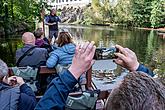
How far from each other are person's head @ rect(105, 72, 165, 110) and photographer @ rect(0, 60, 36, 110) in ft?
3.83

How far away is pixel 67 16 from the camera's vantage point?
57.7 metres

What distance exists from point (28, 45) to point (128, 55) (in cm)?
274

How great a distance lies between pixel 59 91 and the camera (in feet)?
4.46

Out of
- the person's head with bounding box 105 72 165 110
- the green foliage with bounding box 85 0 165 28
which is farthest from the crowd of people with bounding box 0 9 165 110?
the green foliage with bounding box 85 0 165 28

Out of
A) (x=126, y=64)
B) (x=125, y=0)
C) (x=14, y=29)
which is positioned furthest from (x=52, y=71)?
(x=125, y=0)

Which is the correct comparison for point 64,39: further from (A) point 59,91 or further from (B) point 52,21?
(B) point 52,21

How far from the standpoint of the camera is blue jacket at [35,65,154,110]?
4.41ft

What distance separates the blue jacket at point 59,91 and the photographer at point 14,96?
642mm

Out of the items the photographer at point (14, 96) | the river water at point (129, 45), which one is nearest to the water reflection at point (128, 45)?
the river water at point (129, 45)

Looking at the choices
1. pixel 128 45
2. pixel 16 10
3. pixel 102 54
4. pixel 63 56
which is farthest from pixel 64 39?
pixel 16 10

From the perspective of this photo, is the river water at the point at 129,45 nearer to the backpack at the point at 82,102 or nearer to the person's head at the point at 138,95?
the backpack at the point at 82,102

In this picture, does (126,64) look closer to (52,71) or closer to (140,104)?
(140,104)

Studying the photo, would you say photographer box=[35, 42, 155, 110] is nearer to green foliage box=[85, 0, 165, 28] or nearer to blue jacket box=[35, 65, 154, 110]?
blue jacket box=[35, 65, 154, 110]

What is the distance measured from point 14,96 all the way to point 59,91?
76 centimetres
